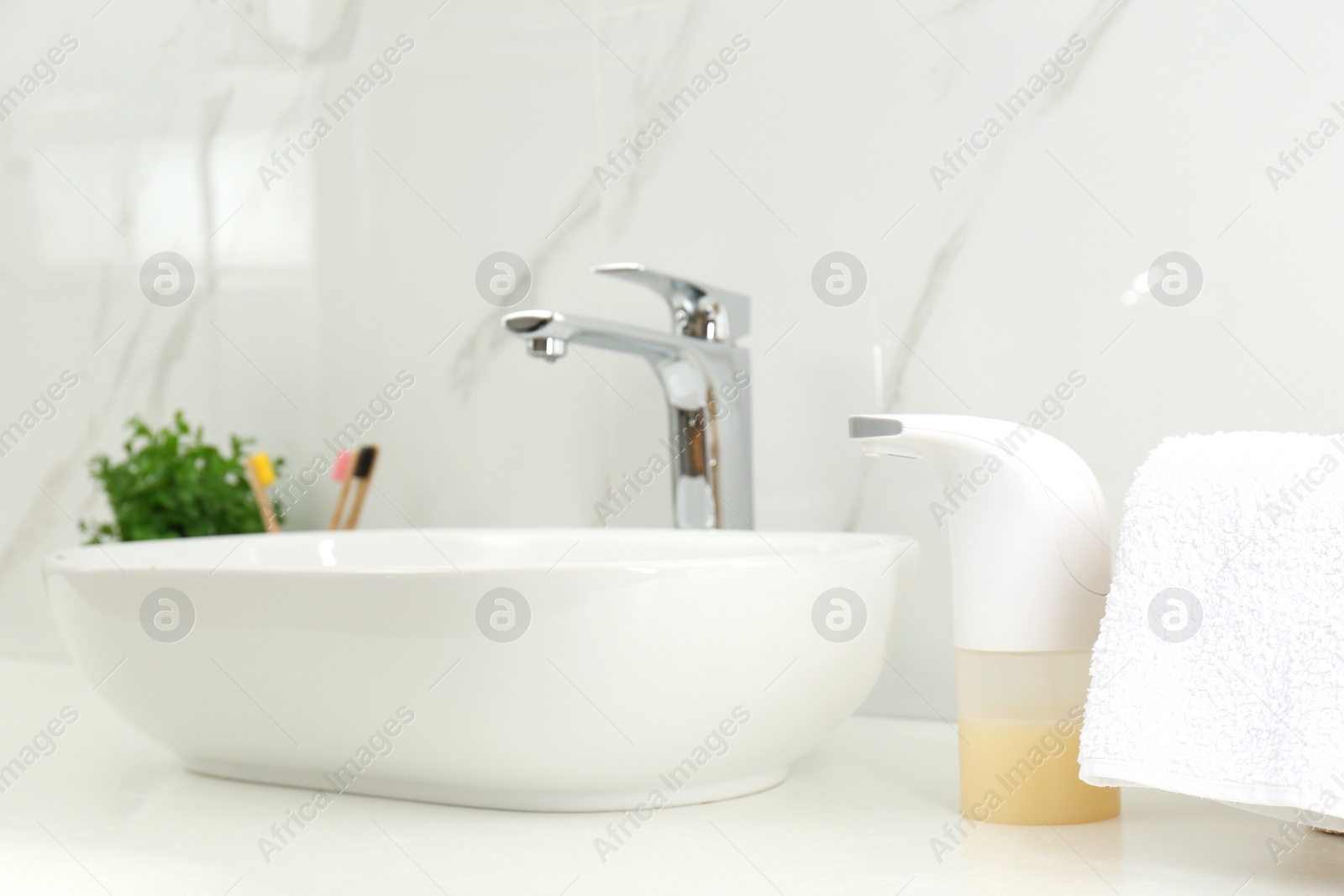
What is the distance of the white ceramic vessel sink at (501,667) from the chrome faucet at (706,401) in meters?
0.20

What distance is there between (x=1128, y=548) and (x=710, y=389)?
1.30ft

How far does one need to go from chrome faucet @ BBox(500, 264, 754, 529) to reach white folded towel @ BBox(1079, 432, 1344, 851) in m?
0.38

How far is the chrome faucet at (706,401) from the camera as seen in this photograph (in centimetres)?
89

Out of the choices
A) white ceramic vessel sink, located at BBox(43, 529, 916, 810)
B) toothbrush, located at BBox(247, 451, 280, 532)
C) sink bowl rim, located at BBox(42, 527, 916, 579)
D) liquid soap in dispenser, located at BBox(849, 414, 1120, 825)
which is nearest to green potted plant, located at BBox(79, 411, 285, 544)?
toothbrush, located at BBox(247, 451, 280, 532)

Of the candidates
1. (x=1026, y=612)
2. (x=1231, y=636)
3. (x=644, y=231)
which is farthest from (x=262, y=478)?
(x=1231, y=636)

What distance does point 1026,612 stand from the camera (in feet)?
1.98

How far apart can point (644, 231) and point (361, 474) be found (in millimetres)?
321

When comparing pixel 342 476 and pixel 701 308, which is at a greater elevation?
pixel 701 308

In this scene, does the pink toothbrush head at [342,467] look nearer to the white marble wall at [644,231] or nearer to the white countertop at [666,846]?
the white marble wall at [644,231]

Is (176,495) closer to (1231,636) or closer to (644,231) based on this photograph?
(644,231)

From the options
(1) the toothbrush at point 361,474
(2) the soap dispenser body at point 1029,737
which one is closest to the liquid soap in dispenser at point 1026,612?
(2) the soap dispenser body at point 1029,737

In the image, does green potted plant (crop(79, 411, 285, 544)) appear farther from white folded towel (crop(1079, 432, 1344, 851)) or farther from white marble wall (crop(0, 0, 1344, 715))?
white folded towel (crop(1079, 432, 1344, 851))

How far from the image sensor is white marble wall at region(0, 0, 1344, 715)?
79 centimetres

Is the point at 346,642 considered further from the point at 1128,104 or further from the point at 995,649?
the point at 1128,104
